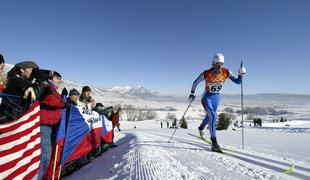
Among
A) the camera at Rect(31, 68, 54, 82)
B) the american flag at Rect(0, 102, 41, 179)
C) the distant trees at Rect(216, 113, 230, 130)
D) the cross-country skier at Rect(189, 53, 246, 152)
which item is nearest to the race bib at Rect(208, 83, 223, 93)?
the cross-country skier at Rect(189, 53, 246, 152)

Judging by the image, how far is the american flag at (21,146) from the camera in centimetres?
211

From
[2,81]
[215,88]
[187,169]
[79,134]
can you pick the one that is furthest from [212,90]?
[2,81]

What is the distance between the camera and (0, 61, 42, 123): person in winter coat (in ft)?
7.68

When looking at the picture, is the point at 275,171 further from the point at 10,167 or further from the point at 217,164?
the point at 10,167

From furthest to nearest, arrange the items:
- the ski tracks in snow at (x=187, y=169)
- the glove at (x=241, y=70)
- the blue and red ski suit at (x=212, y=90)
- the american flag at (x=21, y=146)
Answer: the glove at (x=241, y=70) < the blue and red ski suit at (x=212, y=90) < the ski tracks in snow at (x=187, y=169) < the american flag at (x=21, y=146)

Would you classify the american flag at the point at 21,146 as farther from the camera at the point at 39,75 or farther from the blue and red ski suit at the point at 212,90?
the blue and red ski suit at the point at 212,90

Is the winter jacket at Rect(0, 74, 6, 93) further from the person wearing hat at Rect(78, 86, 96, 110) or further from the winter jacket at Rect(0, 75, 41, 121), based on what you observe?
the person wearing hat at Rect(78, 86, 96, 110)

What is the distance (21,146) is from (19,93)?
29.7 inches

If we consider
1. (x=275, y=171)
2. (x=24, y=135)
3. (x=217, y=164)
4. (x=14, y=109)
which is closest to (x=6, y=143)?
(x=24, y=135)

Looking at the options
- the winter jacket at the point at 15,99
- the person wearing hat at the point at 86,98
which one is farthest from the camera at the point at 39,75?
the person wearing hat at the point at 86,98

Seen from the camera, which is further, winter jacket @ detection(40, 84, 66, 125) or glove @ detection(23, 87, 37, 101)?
winter jacket @ detection(40, 84, 66, 125)

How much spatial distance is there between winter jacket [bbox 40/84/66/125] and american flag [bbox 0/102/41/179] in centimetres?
23

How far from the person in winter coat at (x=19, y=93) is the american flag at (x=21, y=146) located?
0.12 meters

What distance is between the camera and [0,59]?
3152mm
